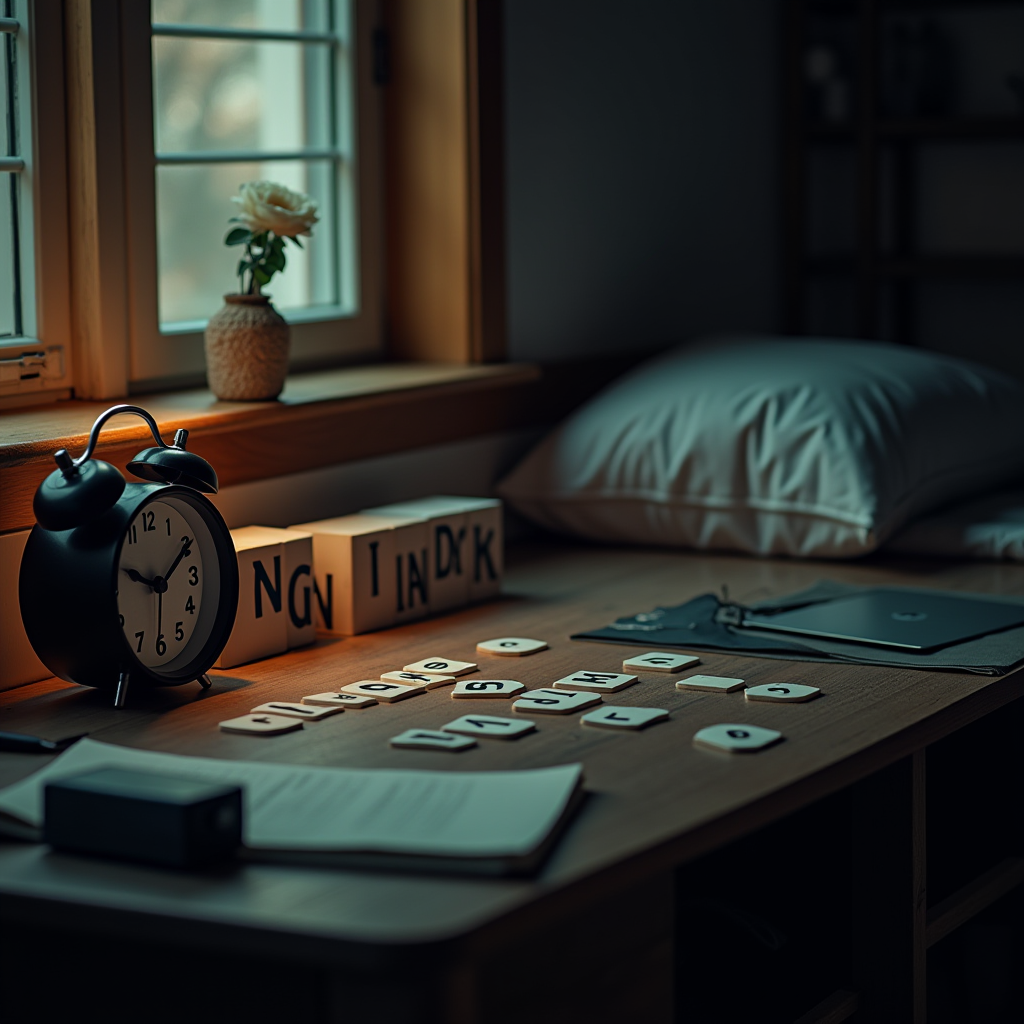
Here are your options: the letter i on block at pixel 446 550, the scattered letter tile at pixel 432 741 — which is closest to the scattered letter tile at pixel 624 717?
the scattered letter tile at pixel 432 741

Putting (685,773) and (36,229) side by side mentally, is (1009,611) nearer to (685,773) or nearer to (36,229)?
(685,773)

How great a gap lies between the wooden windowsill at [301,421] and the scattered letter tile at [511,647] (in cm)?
39

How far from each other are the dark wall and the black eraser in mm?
1506

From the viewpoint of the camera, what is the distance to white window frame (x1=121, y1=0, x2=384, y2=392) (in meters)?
2.00

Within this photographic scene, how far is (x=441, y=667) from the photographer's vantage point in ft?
5.62

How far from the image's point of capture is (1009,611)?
191 centimetres

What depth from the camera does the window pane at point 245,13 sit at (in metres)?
2.13

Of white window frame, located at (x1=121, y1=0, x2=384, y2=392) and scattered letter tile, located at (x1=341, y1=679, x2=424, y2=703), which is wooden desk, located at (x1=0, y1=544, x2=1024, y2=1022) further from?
white window frame, located at (x1=121, y1=0, x2=384, y2=392)

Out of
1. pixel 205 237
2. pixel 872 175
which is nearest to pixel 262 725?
pixel 205 237

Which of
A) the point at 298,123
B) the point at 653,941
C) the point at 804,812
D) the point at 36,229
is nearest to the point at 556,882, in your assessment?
the point at 653,941

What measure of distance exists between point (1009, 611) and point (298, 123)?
47.2 inches

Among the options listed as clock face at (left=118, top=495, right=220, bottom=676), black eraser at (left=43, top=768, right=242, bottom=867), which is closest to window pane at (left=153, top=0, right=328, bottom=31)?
clock face at (left=118, top=495, right=220, bottom=676)

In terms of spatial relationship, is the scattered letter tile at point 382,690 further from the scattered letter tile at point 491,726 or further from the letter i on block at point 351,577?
the letter i on block at point 351,577

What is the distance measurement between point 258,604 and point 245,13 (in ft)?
3.05
